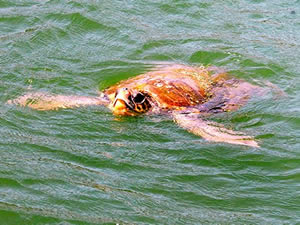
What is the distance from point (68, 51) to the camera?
10.2 meters

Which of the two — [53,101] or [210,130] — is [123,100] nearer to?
[53,101]

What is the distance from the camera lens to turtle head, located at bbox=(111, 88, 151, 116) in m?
8.02

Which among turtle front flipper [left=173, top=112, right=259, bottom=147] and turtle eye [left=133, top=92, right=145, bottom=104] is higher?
turtle eye [left=133, top=92, right=145, bottom=104]

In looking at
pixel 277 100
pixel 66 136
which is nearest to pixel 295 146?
pixel 277 100

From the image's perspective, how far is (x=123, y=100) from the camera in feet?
26.3

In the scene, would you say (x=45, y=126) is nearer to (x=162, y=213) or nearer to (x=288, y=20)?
(x=162, y=213)

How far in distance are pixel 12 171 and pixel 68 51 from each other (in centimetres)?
417

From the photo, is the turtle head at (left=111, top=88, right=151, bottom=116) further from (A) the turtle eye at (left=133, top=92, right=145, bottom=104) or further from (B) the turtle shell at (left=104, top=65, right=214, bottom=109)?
(B) the turtle shell at (left=104, top=65, right=214, bottom=109)

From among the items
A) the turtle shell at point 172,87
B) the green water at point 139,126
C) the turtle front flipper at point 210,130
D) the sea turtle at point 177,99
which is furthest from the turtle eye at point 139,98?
the turtle front flipper at point 210,130

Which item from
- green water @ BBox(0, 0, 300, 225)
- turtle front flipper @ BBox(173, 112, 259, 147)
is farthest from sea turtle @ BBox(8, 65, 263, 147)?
green water @ BBox(0, 0, 300, 225)

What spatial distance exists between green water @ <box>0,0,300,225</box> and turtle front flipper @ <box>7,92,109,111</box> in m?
0.14

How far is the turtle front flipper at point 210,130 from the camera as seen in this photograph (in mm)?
7664

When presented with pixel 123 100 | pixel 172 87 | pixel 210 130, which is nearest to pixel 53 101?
pixel 123 100

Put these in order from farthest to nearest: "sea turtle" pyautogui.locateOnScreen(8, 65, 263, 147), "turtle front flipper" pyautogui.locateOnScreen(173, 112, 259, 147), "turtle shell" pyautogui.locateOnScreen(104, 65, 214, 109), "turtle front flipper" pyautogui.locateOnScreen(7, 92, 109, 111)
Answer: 1. "turtle shell" pyautogui.locateOnScreen(104, 65, 214, 109)
2. "turtle front flipper" pyautogui.locateOnScreen(7, 92, 109, 111)
3. "sea turtle" pyautogui.locateOnScreen(8, 65, 263, 147)
4. "turtle front flipper" pyautogui.locateOnScreen(173, 112, 259, 147)
